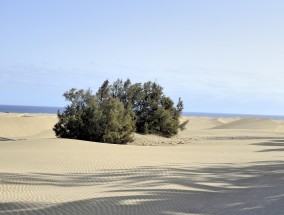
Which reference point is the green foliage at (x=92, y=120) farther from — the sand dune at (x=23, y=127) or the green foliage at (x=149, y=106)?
the sand dune at (x=23, y=127)

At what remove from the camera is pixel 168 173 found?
1546 centimetres

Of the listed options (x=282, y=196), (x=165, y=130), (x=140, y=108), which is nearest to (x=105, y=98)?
(x=140, y=108)

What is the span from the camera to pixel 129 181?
542 inches

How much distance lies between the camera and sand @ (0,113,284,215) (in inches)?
393

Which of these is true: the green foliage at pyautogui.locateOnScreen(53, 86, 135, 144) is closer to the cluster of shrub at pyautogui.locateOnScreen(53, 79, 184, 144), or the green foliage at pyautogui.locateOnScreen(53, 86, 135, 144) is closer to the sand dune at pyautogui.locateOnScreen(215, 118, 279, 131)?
the cluster of shrub at pyautogui.locateOnScreen(53, 79, 184, 144)

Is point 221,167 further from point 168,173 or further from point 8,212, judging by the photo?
Result: point 8,212

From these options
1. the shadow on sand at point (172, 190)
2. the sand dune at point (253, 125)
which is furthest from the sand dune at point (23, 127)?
the shadow on sand at point (172, 190)

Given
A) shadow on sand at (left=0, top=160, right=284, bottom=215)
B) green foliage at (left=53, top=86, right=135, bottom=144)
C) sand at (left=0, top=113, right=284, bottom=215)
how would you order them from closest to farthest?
shadow on sand at (left=0, top=160, right=284, bottom=215) → sand at (left=0, top=113, right=284, bottom=215) → green foliage at (left=53, top=86, right=135, bottom=144)

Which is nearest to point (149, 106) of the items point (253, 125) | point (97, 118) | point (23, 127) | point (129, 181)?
point (97, 118)

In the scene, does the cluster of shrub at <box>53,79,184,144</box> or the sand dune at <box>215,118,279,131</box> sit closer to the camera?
the cluster of shrub at <box>53,79,184,144</box>

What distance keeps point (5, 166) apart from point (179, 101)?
2378 centimetres

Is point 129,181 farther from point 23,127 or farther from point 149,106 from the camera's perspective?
point 23,127

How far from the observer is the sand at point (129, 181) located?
32.8ft

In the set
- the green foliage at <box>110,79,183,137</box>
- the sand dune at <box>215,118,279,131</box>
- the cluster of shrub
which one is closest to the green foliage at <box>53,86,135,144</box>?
the cluster of shrub
